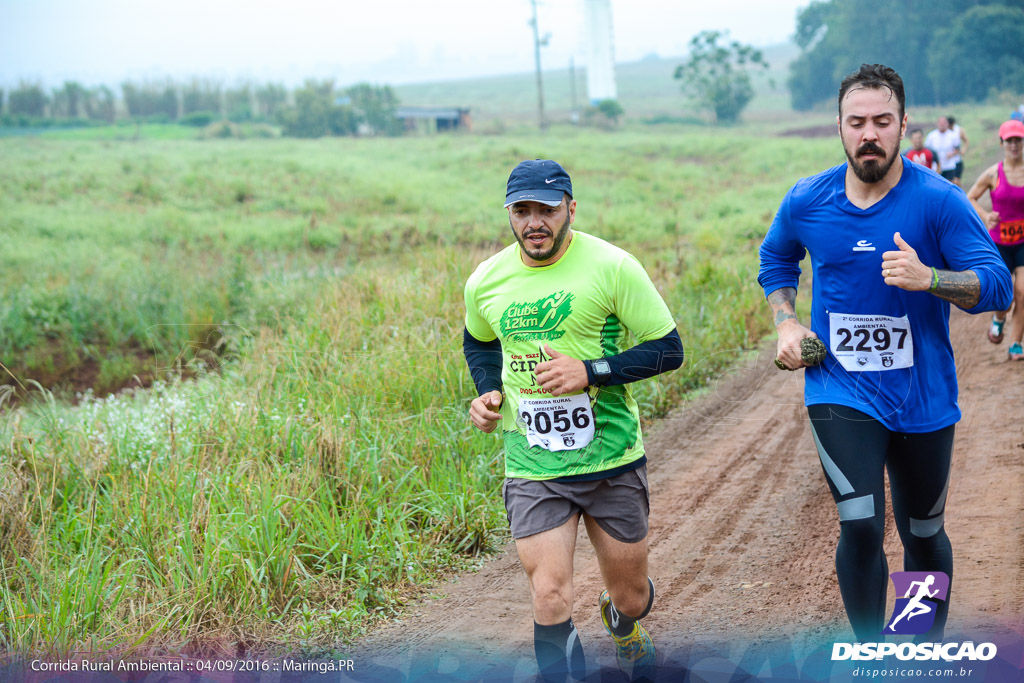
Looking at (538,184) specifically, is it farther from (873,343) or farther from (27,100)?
(27,100)

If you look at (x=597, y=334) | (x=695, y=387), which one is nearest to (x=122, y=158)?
(x=695, y=387)

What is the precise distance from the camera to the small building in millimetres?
66812

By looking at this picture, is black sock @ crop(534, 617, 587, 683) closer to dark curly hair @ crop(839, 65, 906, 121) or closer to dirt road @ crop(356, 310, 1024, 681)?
dirt road @ crop(356, 310, 1024, 681)

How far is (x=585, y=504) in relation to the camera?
132 inches

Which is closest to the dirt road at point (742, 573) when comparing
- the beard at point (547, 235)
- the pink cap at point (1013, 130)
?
the beard at point (547, 235)

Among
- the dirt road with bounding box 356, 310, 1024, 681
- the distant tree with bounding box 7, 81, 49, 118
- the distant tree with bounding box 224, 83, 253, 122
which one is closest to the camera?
the dirt road with bounding box 356, 310, 1024, 681

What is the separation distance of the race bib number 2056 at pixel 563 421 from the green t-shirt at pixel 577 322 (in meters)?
0.02

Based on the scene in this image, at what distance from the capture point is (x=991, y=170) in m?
7.64

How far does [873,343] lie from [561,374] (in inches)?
45.9

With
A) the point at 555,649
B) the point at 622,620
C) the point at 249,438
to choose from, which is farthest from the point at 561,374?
the point at 249,438

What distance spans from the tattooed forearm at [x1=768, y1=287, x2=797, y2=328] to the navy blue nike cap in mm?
970

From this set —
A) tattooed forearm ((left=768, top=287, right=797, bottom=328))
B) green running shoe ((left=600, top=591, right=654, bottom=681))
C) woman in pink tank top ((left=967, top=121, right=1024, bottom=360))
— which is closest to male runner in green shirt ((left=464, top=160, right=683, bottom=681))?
green running shoe ((left=600, top=591, right=654, bottom=681))

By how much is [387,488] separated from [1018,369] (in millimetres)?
5856

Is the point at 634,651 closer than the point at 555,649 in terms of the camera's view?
No
